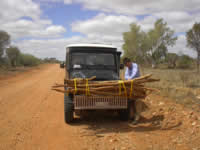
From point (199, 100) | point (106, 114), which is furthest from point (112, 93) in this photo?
point (199, 100)

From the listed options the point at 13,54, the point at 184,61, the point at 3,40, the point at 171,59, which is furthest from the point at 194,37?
the point at 13,54

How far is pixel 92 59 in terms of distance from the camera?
642cm

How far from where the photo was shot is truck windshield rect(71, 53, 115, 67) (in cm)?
634

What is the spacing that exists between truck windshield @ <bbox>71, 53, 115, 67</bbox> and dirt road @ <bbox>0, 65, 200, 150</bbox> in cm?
165

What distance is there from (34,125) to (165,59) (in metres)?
37.5

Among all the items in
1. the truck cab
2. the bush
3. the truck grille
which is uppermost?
the bush

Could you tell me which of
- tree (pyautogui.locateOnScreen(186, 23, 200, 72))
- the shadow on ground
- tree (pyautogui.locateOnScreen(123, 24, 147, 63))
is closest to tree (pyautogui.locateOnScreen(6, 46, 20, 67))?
tree (pyautogui.locateOnScreen(123, 24, 147, 63))

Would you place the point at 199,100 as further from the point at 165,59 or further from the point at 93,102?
the point at 165,59

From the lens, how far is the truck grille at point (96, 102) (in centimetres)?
487

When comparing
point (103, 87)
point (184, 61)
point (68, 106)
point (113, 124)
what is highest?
point (184, 61)

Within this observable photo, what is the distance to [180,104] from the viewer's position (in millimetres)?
5973

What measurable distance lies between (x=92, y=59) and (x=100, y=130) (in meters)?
2.41

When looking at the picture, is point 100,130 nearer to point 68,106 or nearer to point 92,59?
point 68,106

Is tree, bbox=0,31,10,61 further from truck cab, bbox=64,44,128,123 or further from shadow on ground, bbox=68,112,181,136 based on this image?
shadow on ground, bbox=68,112,181,136
